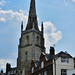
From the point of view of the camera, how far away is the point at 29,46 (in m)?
86.1

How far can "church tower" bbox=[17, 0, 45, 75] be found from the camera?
83.3 meters

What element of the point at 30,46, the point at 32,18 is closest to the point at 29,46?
the point at 30,46

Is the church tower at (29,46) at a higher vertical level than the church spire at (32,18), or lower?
lower

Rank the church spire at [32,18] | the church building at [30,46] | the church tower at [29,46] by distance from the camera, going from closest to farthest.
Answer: the church building at [30,46] < the church tower at [29,46] < the church spire at [32,18]

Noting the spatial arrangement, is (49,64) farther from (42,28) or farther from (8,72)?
(8,72)

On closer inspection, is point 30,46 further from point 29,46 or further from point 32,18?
point 32,18

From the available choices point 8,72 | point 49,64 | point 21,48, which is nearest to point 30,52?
point 21,48

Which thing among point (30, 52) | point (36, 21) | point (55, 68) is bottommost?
point (55, 68)

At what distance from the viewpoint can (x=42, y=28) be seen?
9388cm

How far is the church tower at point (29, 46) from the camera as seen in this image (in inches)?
3280

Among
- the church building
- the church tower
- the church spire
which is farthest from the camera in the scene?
the church spire

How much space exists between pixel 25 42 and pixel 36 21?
1262 centimetres

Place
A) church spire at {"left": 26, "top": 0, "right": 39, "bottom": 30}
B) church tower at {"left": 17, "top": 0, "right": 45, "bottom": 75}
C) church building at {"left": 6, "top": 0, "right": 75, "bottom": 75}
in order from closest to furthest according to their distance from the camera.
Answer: church building at {"left": 6, "top": 0, "right": 75, "bottom": 75} < church tower at {"left": 17, "top": 0, "right": 45, "bottom": 75} < church spire at {"left": 26, "top": 0, "right": 39, "bottom": 30}

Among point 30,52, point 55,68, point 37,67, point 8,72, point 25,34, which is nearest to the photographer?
point 55,68
